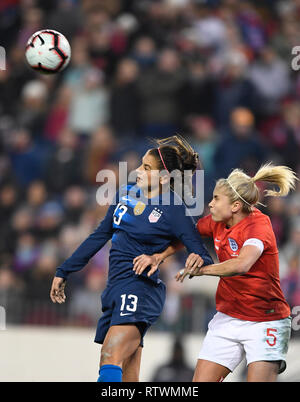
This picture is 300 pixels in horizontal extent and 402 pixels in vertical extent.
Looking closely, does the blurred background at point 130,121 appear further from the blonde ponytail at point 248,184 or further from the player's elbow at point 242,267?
the player's elbow at point 242,267

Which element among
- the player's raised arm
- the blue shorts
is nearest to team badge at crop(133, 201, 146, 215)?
the player's raised arm

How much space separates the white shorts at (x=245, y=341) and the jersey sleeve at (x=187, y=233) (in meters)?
0.46

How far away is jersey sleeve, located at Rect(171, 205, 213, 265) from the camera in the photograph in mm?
4973

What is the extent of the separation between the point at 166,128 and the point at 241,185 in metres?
4.96

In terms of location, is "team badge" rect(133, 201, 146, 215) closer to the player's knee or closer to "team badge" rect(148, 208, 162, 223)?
"team badge" rect(148, 208, 162, 223)

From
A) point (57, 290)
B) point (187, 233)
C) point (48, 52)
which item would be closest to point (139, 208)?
point (187, 233)

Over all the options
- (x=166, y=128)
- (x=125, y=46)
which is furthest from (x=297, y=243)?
(x=125, y=46)

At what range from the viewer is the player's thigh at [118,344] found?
482 centimetres

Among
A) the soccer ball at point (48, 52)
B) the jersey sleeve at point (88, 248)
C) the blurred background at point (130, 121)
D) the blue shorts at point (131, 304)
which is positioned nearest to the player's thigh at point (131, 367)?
the blue shorts at point (131, 304)

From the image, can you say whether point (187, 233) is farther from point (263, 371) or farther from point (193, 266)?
point (263, 371)

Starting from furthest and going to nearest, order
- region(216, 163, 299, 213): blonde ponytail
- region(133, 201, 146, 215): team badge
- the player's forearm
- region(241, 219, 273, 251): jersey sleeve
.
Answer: region(133, 201, 146, 215): team badge, region(216, 163, 299, 213): blonde ponytail, region(241, 219, 273, 251): jersey sleeve, the player's forearm

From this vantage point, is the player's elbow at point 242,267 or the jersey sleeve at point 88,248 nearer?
the player's elbow at point 242,267

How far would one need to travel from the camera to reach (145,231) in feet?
16.7

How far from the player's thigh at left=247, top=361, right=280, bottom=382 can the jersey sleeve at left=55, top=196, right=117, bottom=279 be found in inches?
49.5
